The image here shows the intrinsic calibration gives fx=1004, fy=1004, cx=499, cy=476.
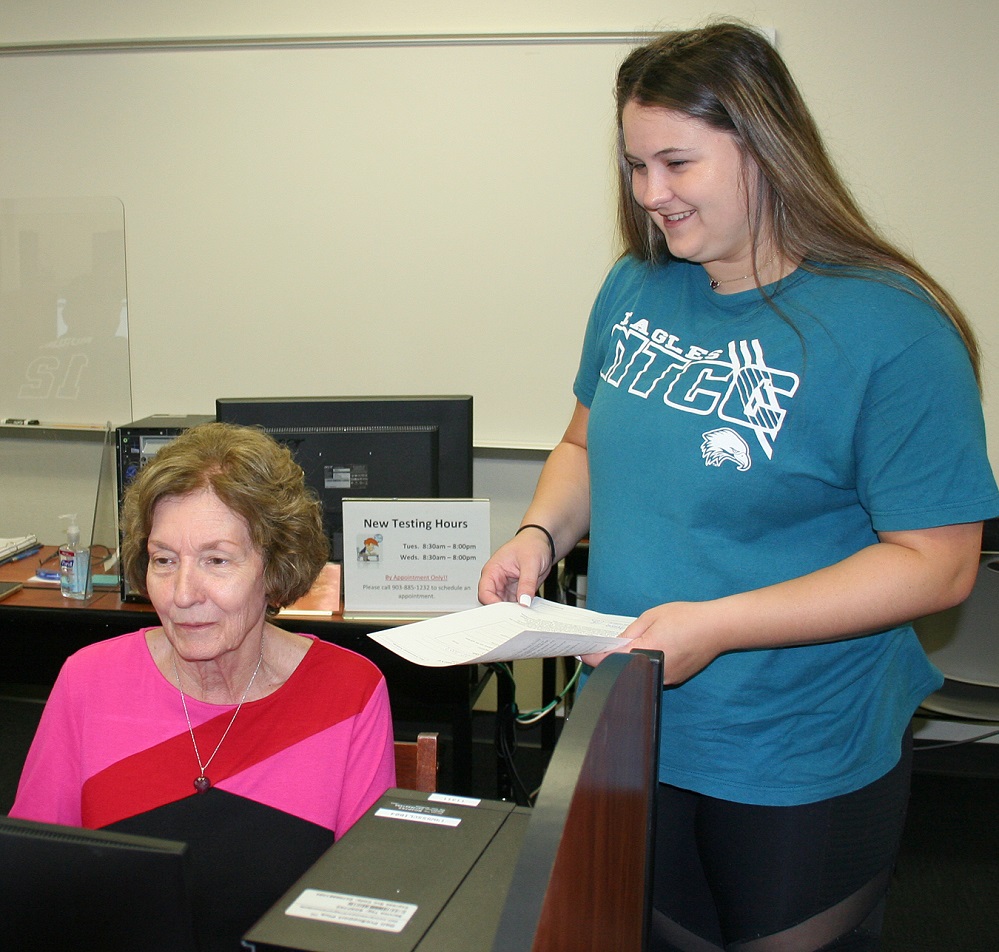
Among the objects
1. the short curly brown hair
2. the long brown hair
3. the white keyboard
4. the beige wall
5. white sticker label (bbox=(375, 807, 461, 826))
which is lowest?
the white keyboard

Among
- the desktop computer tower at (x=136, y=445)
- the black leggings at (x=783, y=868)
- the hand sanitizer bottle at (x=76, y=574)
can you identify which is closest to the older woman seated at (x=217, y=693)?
the black leggings at (x=783, y=868)

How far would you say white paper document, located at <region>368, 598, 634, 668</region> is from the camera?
927mm

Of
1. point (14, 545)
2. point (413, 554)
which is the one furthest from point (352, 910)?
point (14, 545)

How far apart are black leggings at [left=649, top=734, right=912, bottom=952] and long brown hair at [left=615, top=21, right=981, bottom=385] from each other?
0.52m

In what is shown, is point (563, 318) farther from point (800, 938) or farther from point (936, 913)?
point (800, 938)

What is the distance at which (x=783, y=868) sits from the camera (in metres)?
1.10

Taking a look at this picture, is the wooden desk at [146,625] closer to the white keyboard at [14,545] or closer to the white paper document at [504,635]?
the white keyboard at [14,545]

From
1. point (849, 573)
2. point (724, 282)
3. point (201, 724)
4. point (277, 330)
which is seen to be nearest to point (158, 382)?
point (277, 330)

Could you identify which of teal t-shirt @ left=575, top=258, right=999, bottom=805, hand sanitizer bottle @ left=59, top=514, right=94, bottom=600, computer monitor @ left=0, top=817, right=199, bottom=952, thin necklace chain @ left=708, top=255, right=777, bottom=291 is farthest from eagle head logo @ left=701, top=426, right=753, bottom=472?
hand sanitizer bottle @ left=59, top=514, right=94, bottom=600

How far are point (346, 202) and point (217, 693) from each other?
216cm

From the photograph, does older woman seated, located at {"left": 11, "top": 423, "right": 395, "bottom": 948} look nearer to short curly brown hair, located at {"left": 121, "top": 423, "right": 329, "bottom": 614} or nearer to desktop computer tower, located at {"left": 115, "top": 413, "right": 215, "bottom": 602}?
short curly brown hair, located at {"left": 121, "top": 423, "right": 329, "bottom": 614}

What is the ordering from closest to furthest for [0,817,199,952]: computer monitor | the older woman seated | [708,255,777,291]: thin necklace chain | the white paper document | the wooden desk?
[0,817,199,952]: computer monitor, the white paper document, [708,255,777,291]: thin necklace chain, the older woman seated, the wooden desk

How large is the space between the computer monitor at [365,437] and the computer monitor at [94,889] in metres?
1.46

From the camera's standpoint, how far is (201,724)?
130 centimetres
